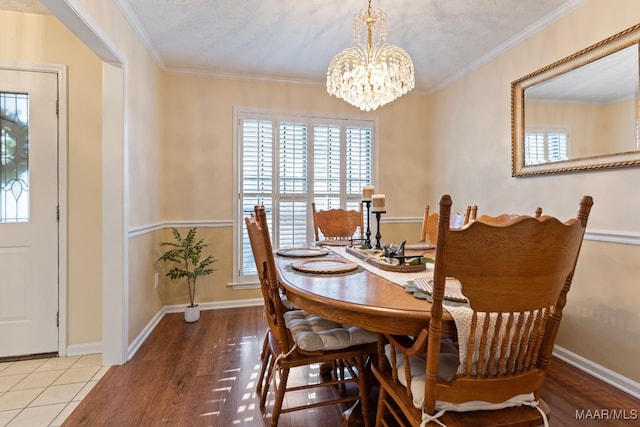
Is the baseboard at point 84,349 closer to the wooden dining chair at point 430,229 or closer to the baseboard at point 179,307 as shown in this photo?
the baseboard at point 179,307

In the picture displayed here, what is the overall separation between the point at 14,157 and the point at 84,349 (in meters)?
1.52

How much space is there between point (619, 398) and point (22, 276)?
404 cm

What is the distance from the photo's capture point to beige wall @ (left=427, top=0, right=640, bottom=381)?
6.19 feet

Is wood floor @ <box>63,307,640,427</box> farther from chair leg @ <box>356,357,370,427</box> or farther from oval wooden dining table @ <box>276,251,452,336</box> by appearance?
oval wooden dining table @ <box>276,251,452,336</box>

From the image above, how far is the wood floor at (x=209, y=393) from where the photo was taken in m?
1.61

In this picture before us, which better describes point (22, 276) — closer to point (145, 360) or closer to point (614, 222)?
point (145, 360)

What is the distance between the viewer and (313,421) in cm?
160

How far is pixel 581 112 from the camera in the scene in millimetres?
2184

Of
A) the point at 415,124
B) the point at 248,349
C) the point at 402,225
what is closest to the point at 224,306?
the point at 248,349

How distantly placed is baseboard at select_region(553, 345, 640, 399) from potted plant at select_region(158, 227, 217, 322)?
10.2 feet

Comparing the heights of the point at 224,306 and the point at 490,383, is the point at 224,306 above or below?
below

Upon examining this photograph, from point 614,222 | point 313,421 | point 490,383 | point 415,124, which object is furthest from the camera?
point 415,124

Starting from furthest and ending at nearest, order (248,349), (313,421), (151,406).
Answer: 1. (248,349)
2. (151,406)
3. (313,421)

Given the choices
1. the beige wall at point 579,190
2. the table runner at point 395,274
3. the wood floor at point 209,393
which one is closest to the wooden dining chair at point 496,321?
the table runner at point 395,274
